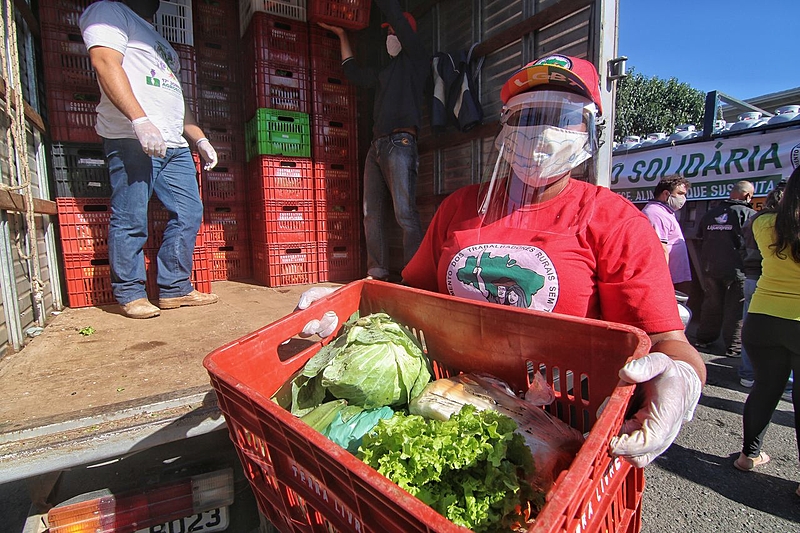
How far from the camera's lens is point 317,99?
446 cm

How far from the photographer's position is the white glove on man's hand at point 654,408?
88cm

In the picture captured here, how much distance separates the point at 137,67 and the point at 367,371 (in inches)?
114

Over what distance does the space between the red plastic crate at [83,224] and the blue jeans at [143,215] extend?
49 centimetres

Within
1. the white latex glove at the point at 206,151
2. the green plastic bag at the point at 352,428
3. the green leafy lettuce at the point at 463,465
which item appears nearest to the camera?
the green leafy lettuce at the point at 463,465

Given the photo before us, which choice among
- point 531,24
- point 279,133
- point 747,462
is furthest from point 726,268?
point 279,133

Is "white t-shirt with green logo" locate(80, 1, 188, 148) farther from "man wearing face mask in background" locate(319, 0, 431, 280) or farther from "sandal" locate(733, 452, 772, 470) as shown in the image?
"sandal" locate(733, 452, 772, 470)

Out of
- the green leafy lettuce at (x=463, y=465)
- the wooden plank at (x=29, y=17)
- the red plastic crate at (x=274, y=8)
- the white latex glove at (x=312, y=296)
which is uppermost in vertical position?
the red plastic crate at (x=274, y=8)

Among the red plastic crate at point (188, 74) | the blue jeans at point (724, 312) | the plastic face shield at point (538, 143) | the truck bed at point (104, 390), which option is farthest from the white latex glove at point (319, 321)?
the blue jeans at point (724, 312)

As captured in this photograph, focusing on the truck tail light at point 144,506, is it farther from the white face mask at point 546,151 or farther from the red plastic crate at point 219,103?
the red plastic crate at point 219,103

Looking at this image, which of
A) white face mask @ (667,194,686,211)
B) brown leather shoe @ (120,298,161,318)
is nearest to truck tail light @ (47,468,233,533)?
brown leather shoe @ (120,298,161,318)

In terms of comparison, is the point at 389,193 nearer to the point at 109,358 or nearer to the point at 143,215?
the point at 143,215

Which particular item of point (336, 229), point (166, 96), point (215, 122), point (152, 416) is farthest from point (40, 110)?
point (152, 416)

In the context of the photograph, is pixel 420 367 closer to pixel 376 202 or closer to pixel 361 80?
pixel 376 202

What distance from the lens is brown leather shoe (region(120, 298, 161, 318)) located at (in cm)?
276
